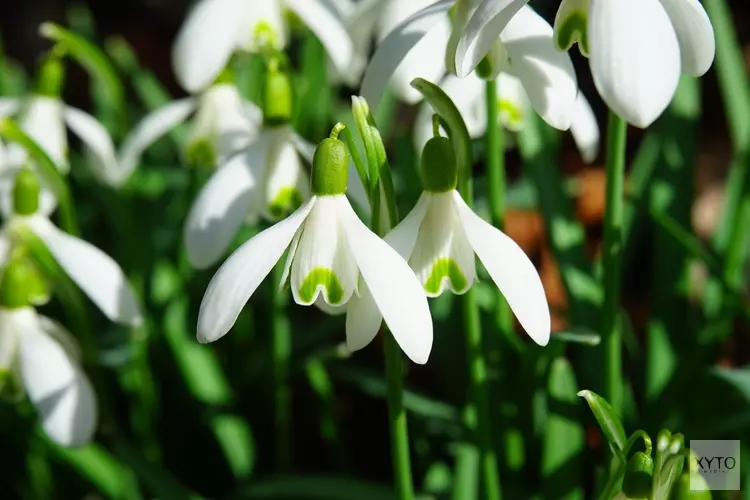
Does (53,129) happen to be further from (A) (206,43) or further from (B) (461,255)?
(B) (461,255)

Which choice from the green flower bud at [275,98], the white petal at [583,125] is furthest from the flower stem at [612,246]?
the green flower bud at [275,98]

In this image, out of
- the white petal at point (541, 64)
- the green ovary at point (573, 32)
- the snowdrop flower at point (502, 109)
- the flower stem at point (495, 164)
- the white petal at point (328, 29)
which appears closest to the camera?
the green ovary at point (573, 32)

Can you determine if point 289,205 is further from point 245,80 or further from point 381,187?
point 245,80

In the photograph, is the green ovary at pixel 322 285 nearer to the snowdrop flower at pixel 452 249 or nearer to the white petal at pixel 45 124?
the snowdrop flower at pixel 452 249

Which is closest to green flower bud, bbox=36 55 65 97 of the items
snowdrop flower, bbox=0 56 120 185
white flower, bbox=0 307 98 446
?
snowdrop flower, bbox=0 56 120 185

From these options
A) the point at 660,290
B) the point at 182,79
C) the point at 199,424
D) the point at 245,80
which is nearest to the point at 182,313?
the point at 199,424

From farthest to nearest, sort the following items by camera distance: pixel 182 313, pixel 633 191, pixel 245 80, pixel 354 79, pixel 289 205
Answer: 1. pixel 245 80
2. pixel 633 191
3. pixel 182 313
4. pixel 354 79
5. pixel 289 205
